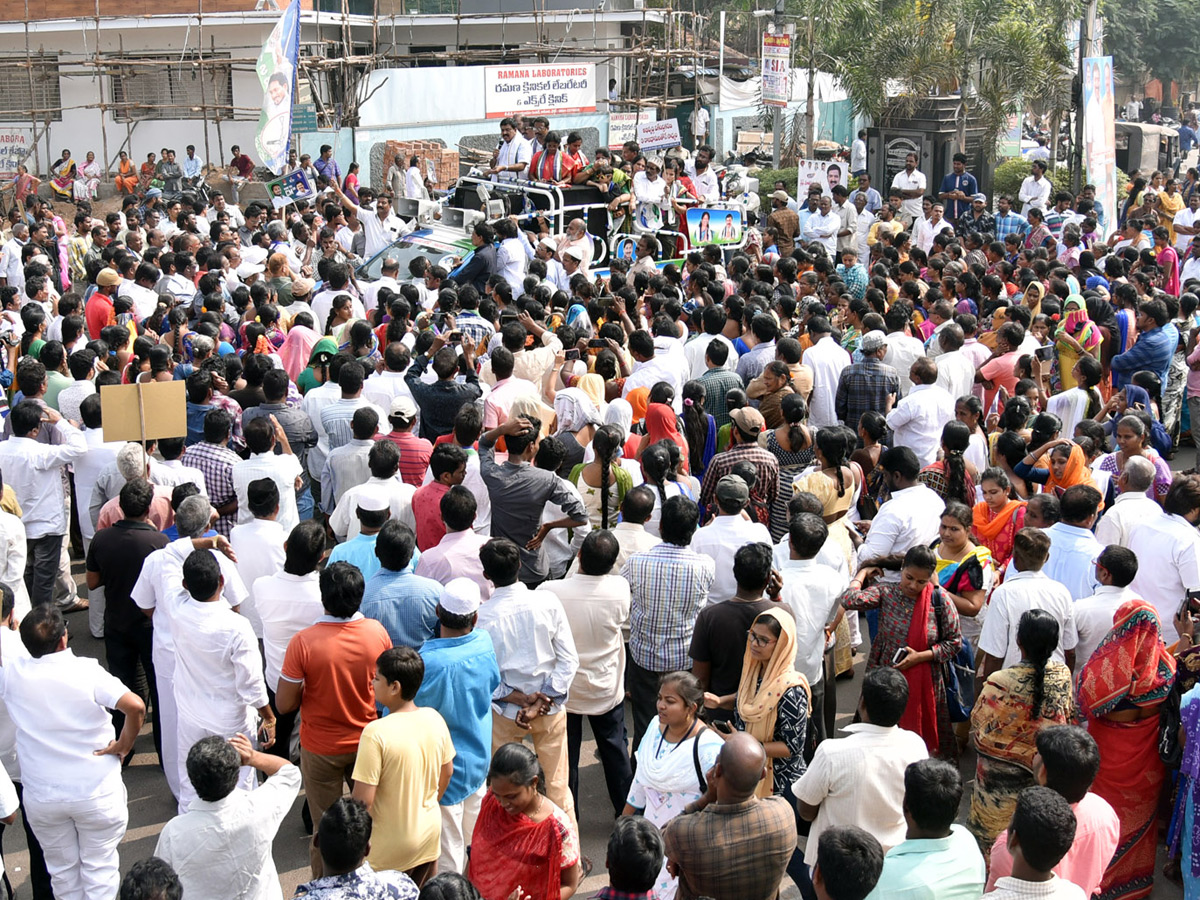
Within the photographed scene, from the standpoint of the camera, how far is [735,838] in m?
3.99

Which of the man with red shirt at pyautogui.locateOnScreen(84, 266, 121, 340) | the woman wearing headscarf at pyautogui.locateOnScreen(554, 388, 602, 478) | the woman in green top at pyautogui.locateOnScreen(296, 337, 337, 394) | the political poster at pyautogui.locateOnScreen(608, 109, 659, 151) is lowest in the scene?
the woman wearing headscarf at pyautogui.locateOnScreen(554, 388, 602, 478)

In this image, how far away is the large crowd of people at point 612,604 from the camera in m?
4.28

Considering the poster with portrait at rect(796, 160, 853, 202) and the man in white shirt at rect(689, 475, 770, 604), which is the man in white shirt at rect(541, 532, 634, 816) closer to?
the man in white shirt at rect(689, 475, 770, 604)

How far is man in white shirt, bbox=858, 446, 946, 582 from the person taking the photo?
251 inches

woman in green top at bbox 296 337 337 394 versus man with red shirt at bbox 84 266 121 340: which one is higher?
man with red shirt at bbox 84 266 121 340

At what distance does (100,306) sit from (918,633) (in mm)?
8000

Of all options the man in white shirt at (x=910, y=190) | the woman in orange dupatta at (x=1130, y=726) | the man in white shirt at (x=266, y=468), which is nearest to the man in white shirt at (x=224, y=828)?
the man in white shirt at (x=266, y=468)

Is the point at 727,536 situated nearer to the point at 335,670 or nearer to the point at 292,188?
the point at 335,670

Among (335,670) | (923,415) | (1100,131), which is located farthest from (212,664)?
(1100,131)

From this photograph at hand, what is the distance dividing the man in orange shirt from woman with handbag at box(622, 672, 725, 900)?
1250 millimetres

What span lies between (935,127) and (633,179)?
27.8 feet

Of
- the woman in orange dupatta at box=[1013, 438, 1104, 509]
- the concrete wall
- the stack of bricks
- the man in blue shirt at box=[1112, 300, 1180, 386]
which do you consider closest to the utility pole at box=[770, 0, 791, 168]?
the stack of bricks

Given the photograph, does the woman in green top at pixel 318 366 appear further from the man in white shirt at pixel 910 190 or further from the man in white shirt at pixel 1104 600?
the man in white shirt at pixel 910 190

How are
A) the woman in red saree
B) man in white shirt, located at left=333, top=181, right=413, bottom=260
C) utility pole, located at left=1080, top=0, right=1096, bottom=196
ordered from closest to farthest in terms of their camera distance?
the woman in red saree < man in white shirt, located at left=333, top=181, right=413, bottom=260 < utility pole, located at left=1080, top=0, right=1096, bottom=196
